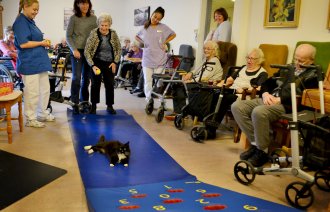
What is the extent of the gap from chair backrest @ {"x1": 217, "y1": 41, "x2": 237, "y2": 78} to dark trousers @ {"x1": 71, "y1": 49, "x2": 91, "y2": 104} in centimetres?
185

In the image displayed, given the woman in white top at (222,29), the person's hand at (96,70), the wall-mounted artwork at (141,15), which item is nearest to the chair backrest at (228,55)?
the woman in white top at (222,29)

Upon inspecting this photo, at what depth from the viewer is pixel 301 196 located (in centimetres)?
218

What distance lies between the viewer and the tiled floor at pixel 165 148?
2.20 meters

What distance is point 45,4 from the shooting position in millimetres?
10266

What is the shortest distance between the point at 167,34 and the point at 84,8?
1285 millimetres

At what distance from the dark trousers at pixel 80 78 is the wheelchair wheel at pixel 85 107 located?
137 millimetres

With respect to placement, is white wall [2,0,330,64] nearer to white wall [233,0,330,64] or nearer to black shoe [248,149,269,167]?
white wall [233,0,330,64]

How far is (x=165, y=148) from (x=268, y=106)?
44.0 inches

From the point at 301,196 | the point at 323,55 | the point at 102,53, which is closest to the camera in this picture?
the point at 301,196

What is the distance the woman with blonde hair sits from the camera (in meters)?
3.49

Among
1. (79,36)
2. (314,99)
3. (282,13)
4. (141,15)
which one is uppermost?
(141,15)

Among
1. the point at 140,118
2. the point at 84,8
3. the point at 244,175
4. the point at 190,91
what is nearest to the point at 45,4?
the point at 84,8

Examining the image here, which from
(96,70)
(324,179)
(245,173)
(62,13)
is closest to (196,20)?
(96,70)

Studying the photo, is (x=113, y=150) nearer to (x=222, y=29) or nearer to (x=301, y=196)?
(x=301, y=196)
